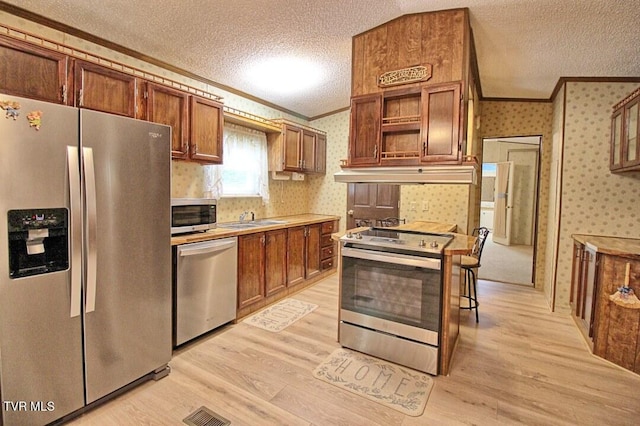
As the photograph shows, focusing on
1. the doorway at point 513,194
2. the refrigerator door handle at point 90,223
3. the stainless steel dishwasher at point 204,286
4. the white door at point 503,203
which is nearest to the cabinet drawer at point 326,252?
the stainless steel dishwasher at point 204,286

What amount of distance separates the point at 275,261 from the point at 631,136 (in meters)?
3.70

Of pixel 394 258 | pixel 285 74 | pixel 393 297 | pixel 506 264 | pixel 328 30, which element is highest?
pixel 328 30

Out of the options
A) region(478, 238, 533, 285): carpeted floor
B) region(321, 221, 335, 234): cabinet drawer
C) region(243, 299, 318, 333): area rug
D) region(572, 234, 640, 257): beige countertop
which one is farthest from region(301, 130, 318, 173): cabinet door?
region(572, 234, 640, 257): beige countertop

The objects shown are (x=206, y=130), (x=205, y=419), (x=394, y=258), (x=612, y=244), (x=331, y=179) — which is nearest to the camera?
(x=205, y=419)

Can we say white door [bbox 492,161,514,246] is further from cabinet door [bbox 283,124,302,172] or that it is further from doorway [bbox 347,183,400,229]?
cabinet door [bbox 283,124,302,172]

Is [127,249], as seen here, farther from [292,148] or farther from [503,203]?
[503,203]

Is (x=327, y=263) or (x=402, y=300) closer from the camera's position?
(x=402, y=300)

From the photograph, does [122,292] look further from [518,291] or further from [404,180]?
[518,291]

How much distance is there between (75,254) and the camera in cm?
179

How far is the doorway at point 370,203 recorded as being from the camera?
16.3ft

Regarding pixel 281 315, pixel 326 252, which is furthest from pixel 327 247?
pixel 281 315

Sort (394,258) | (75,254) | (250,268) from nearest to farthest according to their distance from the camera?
(75,254) < (394,258) < (250,268)

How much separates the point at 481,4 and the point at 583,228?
2.71m

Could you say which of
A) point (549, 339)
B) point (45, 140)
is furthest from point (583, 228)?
point (45, 140)
